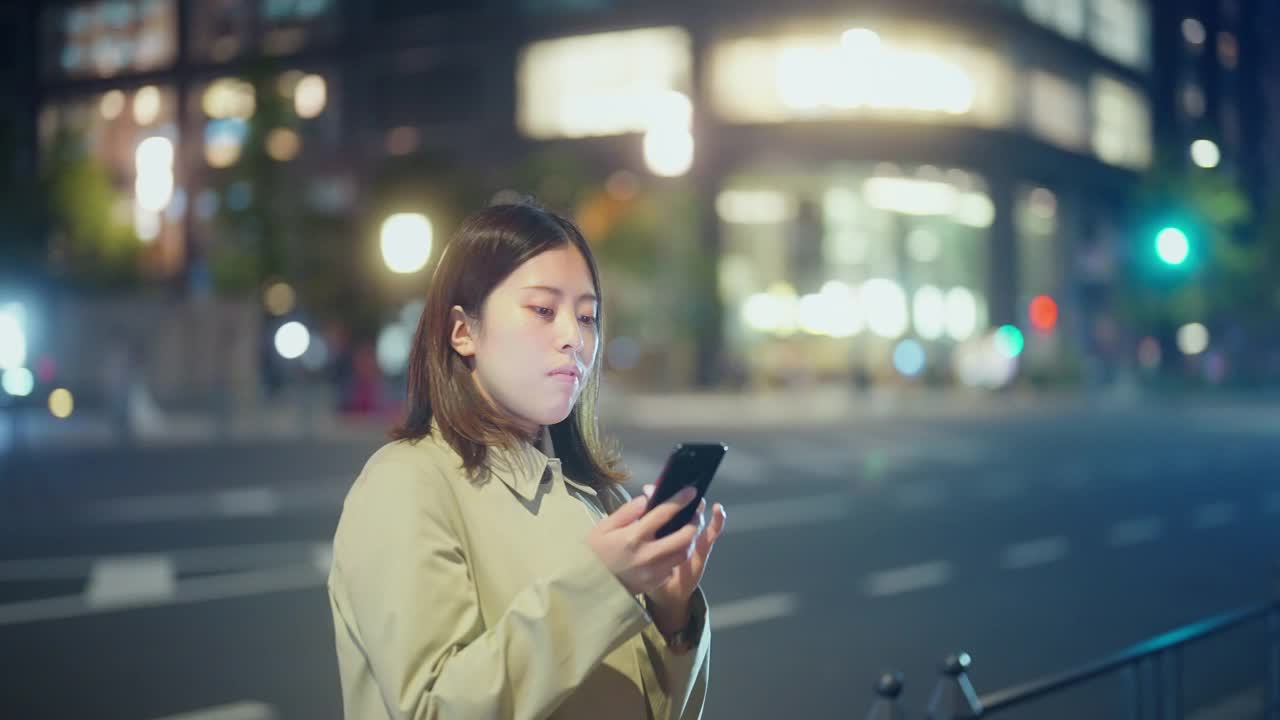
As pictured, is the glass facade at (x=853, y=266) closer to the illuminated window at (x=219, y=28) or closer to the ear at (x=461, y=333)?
the illuminated window at (x=219, y=28)

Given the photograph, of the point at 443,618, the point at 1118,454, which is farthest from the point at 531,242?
the point at 1118,454

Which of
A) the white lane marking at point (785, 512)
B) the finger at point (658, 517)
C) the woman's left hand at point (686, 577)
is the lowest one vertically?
the white lane marking at point (785, 512)

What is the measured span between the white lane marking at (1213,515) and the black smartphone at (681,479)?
13.9m

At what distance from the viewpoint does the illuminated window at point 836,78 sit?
50.7 metres

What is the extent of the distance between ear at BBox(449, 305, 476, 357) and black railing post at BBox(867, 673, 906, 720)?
1.55 m

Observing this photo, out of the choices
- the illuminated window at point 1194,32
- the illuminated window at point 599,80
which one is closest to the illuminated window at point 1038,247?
the illuminated window at point 599,80

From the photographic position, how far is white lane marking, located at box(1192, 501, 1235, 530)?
570 inches

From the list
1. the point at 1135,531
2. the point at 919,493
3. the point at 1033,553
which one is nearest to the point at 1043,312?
the point at 919,493

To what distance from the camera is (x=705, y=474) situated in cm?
172

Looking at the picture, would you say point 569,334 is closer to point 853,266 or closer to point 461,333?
point 461,333

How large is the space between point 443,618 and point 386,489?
0.65 feet

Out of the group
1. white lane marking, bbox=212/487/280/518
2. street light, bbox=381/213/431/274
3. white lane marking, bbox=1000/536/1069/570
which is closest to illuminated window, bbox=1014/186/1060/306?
street light, bbox=381/213/431/274

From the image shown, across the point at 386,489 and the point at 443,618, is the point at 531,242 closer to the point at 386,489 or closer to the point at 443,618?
the point at 386,489

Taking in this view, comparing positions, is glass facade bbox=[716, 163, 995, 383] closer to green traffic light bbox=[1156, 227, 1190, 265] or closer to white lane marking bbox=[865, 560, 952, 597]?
white lane marking bbox=[865, 560, 952, 597]
